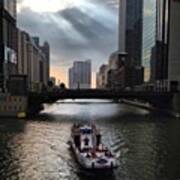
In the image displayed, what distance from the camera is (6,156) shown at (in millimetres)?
65938

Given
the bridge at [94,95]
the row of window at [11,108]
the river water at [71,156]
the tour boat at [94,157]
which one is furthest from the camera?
the bridge at [94,95]

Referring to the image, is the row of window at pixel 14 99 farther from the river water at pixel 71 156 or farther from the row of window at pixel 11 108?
the river water at pixel 71 156

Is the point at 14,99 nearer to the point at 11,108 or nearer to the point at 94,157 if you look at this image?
the point at 11,108

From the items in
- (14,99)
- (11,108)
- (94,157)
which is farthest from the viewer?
(14,99)

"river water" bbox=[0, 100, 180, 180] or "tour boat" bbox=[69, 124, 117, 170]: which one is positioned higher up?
"tour boat" bbox=[69, 124, 117, 170]

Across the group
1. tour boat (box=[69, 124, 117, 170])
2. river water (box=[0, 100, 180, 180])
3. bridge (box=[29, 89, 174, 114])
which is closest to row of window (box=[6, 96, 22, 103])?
bridge (box=[29, 89, 174, 114])

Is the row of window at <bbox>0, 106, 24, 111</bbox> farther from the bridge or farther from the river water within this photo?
the river water

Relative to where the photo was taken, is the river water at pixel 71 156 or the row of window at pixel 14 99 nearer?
the river water at pixel 71 156

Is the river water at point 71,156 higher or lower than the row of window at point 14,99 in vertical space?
lower

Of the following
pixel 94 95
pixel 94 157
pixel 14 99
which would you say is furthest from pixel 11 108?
pixel 94 157

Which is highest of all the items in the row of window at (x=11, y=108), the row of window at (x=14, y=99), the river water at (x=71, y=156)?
the row of window at (x=14, y=99)

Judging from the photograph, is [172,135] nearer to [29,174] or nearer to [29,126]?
[29,126]

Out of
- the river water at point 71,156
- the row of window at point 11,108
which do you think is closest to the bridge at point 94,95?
the row of window at point 11,108

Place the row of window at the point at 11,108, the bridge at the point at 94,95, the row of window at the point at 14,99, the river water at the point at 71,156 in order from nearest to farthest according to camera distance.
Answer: the river water at the point at 71,156, the row of window at the point at 11,108, the row of window at the point at 14,99, the bridge at the point at 94,95
